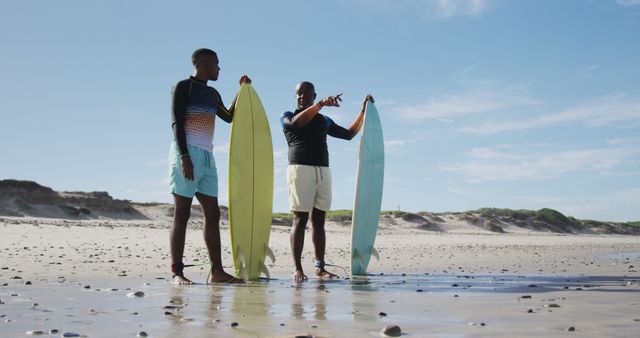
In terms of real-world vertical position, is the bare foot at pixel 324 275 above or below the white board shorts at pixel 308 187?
below

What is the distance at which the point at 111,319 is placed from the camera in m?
3.20

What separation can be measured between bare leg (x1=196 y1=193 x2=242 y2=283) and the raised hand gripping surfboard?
316 mm

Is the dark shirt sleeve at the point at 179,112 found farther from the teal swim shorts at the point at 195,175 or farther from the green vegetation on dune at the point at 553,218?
the green vegetation on dune at the point at 553,218

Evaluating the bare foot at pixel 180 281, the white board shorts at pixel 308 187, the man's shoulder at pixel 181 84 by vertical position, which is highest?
the man's shoulder at pixel 181 84

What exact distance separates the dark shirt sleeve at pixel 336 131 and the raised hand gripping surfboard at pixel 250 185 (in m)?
0.67

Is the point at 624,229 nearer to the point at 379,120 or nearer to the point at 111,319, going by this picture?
the point at 379,120

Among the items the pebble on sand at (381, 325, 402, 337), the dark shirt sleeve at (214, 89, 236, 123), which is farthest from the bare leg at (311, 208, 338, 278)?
the pebble on sand at (381, 325, 402, 337)

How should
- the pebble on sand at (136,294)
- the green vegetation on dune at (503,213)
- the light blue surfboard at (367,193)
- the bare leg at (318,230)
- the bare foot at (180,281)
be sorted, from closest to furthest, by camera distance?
the pebble on sand at (136,294)
the bare foot at (180,281)
the bare leg at (318,230)
the light blue surfboard at (367,193)
the green vegetation on dune at (503,213)

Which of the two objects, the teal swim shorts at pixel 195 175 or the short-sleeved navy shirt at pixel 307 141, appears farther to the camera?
the short-sleeved navy shirt at pixel 307 141

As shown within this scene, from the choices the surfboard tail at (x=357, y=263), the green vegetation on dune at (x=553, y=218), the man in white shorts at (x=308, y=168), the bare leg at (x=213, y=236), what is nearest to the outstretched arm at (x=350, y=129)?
the man in white shorts at (x=308, y=168)

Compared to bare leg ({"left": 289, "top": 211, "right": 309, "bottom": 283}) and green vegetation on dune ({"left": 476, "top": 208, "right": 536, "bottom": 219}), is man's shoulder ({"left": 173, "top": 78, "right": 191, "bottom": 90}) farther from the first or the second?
green vegetation on dune ({"left": 476, "top": 208, "right": 536, "bottom": 219})

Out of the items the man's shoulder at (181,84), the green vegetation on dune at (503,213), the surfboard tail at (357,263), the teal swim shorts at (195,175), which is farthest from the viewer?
the green vegetation on dune at (503,213)

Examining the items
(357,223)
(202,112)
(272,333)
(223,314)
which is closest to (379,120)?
(357,223)

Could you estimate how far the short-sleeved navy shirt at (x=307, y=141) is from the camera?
593cm
